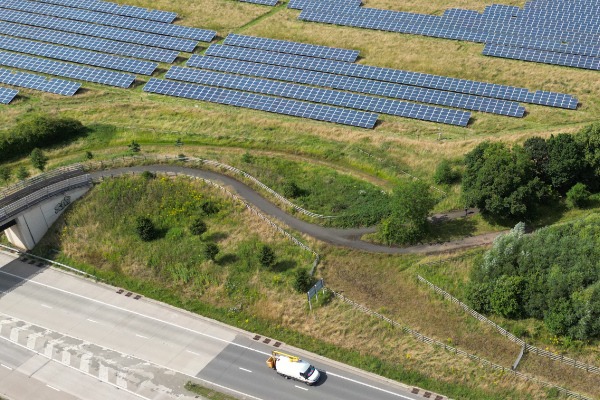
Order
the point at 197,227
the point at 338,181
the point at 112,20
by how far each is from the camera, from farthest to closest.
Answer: the point at 112,20 < the point at 338,181 < the point at 197,227

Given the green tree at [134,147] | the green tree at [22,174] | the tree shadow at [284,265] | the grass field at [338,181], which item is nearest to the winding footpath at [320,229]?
the grass field at [338,181]

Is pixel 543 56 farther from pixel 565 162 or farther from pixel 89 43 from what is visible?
pixel 89 43

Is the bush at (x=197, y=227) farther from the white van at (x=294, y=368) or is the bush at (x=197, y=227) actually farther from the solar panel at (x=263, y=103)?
the solar panel at (x=263, y=103)

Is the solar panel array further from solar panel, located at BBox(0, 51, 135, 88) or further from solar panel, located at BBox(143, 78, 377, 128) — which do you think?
solar panel, located at BBox(0, 51, 135, 88)

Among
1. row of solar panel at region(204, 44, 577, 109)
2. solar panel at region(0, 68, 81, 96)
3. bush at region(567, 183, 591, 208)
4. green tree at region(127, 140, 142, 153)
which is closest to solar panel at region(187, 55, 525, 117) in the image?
row of solar panel at region(204, 44, 577, 109)

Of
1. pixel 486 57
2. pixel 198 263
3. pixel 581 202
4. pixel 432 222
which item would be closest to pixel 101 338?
pixel 198 263

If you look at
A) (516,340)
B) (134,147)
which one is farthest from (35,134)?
(516,340)

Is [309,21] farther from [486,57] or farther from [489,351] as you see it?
[489,351]
